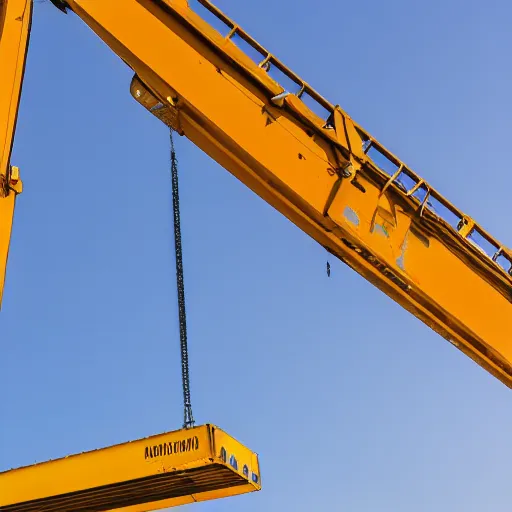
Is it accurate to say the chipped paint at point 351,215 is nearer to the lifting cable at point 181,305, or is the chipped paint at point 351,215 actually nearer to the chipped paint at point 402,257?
the chipped paint at point 402,257

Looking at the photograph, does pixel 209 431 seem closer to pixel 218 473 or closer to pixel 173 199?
pixel 218 473

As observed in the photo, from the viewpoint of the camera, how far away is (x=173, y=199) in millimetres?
7137

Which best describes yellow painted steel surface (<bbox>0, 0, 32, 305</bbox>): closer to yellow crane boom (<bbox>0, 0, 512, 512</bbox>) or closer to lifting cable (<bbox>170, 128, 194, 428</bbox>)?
yellow crane boom (<bbox>0, 0, 512, 512</bbox>)

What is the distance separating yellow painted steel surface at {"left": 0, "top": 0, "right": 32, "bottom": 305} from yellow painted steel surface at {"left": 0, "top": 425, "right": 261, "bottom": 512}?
156 inches

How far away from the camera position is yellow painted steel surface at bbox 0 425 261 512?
7480 mm

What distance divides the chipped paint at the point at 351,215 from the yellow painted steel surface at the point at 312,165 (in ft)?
0.05

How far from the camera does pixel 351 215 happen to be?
619 cm

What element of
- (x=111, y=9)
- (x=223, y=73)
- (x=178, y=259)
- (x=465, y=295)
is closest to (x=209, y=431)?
(x=178, y=259)

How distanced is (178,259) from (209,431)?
1.62 metres

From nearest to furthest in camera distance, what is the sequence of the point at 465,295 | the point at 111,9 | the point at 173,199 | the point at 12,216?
the point at 12,216 → the point at 111,9 → the point at 465,295 → the point at 173,199

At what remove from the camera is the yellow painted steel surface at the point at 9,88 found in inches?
154

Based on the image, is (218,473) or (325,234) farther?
(218,473)

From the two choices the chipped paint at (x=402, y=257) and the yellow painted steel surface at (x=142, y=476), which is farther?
the yellow painted steel surface at (x=142, y=476)

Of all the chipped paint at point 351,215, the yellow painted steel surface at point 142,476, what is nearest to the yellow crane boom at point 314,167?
the chipped paint at point 351,215
